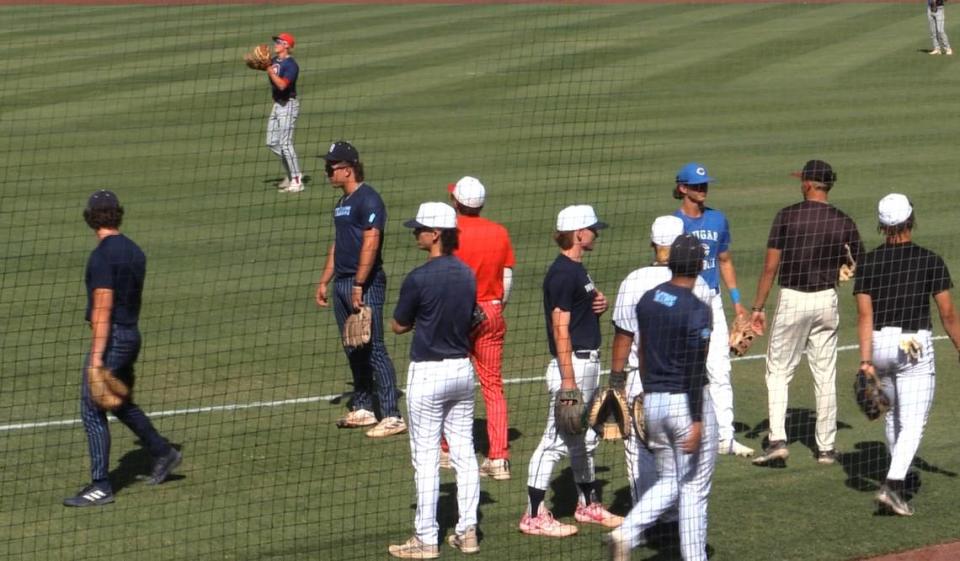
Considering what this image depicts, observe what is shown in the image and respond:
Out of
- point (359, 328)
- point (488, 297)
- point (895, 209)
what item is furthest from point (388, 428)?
point (895, 209)

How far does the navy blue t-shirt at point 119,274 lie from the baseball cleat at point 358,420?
1901 mm

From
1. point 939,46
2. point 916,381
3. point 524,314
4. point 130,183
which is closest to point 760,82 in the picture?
point 939,46

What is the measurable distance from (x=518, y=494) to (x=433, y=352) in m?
1.48

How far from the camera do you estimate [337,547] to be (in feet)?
26.7

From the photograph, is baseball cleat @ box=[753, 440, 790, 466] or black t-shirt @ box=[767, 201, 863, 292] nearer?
black t-shirt @ box=[767, 201, 863, 292]

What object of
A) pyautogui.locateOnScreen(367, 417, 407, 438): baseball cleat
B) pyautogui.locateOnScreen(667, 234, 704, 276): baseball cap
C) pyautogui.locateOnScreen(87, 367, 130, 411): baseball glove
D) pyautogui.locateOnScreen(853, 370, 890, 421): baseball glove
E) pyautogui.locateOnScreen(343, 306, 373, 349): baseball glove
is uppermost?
pyautogui.locateOnScreen(667, 234, 704, 276): baseball cap

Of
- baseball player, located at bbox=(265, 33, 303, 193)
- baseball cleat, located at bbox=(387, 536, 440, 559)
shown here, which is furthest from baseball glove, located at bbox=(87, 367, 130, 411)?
baseball player, located at bbox=(265, 33, 303, 193)

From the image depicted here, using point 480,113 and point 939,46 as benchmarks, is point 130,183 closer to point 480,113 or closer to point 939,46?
point 480,113

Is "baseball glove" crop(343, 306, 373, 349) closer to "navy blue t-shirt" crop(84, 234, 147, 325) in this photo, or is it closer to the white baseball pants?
"navy blue t-shirt" crop(84, 234, 147, 325)

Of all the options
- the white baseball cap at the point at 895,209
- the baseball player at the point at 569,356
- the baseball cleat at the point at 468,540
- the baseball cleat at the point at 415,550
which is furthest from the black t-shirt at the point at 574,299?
the white baseball cap at the point at 895,209

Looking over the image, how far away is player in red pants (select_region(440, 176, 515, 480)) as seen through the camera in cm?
902

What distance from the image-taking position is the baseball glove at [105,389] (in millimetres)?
8461

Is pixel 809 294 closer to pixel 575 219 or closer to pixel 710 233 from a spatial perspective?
pixel 710 233

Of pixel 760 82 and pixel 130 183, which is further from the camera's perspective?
pixel 760 82
